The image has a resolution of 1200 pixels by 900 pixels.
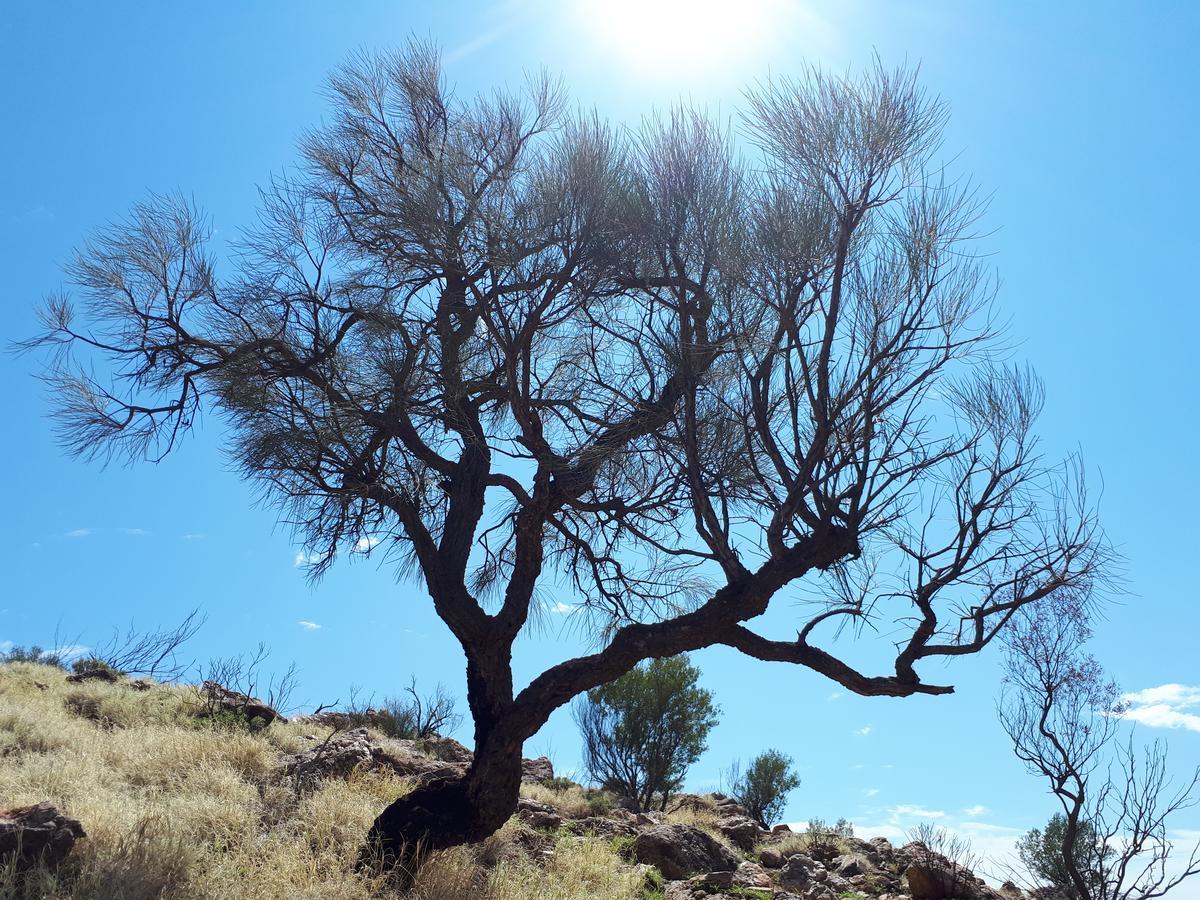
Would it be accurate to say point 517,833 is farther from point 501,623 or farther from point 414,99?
point 414,99

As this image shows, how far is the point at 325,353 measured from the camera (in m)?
9.09

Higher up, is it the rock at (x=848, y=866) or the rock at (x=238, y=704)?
the rock at (x=238, y=704)

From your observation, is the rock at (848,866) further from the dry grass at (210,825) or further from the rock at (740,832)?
the dry grass at (210,825)

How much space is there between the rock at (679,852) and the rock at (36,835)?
5349 millimetres

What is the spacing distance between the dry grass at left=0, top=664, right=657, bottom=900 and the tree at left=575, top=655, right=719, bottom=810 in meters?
8.03

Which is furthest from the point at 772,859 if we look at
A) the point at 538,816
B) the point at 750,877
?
the point at 538,816

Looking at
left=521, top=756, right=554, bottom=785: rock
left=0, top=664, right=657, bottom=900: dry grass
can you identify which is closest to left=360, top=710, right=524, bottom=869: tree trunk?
left=0, top=664, right=657, bottom=900: dry grass

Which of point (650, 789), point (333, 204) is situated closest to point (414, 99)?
point (333, 204)

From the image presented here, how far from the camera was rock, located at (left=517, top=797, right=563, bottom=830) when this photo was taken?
10672 millimetres

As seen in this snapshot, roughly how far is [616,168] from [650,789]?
1287 cm

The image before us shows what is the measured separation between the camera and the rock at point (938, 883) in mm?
10547

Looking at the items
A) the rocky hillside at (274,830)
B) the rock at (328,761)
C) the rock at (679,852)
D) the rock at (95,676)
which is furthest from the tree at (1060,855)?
the rock at (95,676)

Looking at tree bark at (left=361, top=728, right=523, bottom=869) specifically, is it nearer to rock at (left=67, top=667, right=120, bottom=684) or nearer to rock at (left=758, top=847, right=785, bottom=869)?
rock at (left=758, top=847, right=785, bottom=869)

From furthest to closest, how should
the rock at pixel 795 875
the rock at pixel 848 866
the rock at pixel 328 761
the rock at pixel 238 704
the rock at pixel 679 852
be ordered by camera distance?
the rock at pixel 238 704
the rock at pixel 848 866
the rock at pixel 795 875
the rock at pixel 679 852
the rock at pixel 328 761
